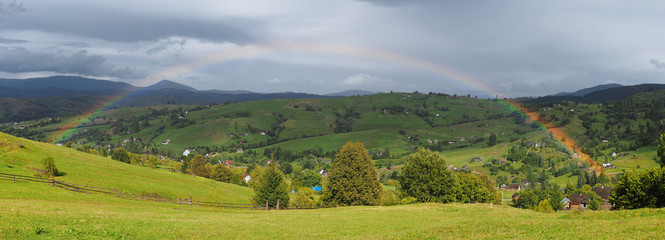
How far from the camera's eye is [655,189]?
3975 centimetres

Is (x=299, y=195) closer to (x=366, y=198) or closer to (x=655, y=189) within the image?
(x=366, y=198)

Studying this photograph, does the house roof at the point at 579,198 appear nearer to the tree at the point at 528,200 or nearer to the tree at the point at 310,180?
the tree at the point at 528,200

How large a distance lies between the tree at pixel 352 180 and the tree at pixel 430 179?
6.85 metres

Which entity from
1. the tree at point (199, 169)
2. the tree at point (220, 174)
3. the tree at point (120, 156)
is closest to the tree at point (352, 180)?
the tree at point (220, 174)

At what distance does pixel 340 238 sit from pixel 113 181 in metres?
51.4

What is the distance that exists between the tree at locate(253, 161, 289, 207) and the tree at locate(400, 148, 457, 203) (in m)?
21.7

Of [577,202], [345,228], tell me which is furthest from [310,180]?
[345,228]

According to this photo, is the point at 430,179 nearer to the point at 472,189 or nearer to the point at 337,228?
the point at 472,189

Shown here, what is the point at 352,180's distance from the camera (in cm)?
6469

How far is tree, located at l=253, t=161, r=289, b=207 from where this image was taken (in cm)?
6469

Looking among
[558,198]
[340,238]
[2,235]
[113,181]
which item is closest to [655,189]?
[340,238]

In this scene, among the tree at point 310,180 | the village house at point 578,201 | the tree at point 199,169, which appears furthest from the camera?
the tree at point 310,180

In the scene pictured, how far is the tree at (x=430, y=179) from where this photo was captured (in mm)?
65688

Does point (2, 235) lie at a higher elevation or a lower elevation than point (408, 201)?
higher
